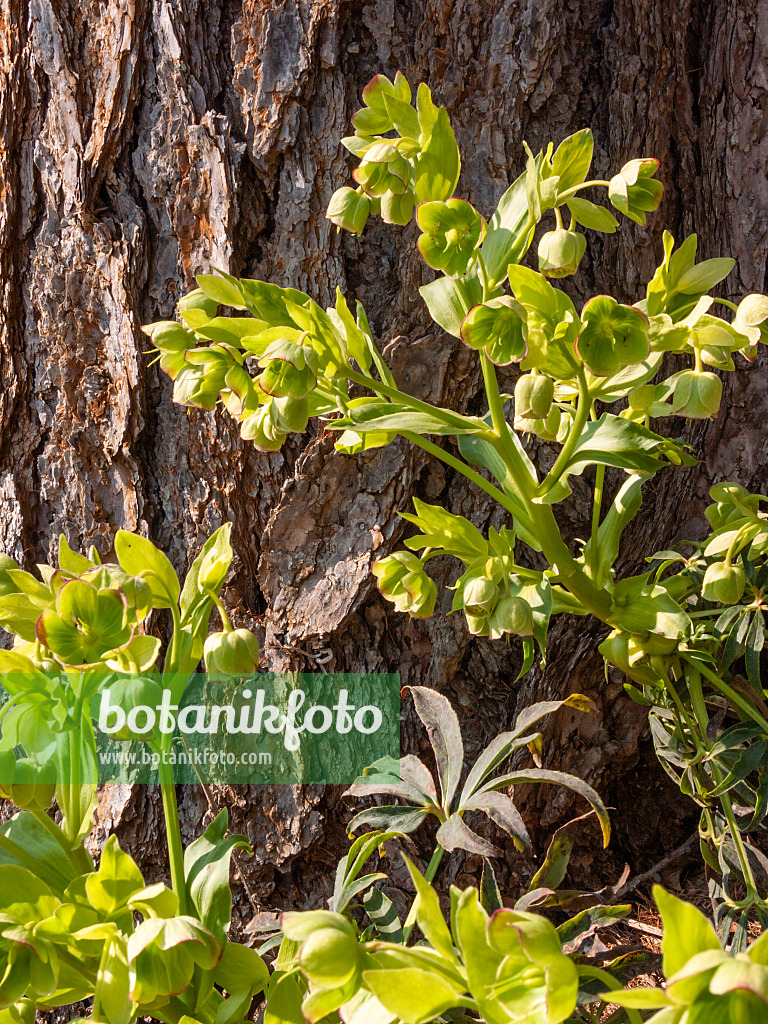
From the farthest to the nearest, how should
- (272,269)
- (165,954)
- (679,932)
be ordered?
(272,269)
(165,954)
(679,932)

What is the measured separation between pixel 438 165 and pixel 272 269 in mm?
443

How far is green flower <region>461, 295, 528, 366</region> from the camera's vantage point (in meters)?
0.54

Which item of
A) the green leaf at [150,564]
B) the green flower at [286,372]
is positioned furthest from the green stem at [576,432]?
the green leaf at [150,564]

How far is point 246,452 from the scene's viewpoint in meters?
1.01

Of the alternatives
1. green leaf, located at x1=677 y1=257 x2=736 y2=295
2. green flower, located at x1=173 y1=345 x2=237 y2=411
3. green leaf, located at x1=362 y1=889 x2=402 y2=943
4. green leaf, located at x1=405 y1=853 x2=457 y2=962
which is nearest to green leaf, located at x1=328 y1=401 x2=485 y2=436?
green flower, located at x1=173 y1=345 x2=237 y2=411

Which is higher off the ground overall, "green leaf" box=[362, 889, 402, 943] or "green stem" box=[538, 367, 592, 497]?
"green stem" box=[538, 367, 592, 497]

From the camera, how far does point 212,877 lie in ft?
2.01

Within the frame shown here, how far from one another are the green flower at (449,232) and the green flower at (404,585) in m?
0.26

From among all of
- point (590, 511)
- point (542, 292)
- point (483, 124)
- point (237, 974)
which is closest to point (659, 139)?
point (483, 124)

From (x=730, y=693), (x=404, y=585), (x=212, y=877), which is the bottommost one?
(x=212, y=877)

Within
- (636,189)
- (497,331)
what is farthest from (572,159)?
(497,331)

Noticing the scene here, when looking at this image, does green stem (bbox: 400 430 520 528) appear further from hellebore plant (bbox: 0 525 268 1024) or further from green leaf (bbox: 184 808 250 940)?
green leaf (bbox: 184 808 250 940)

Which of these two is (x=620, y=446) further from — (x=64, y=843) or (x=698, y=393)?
(x=64, y=843)

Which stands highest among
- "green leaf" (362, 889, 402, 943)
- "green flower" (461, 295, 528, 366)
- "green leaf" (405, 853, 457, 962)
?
"green flower" (461, 295, 528, 366)
